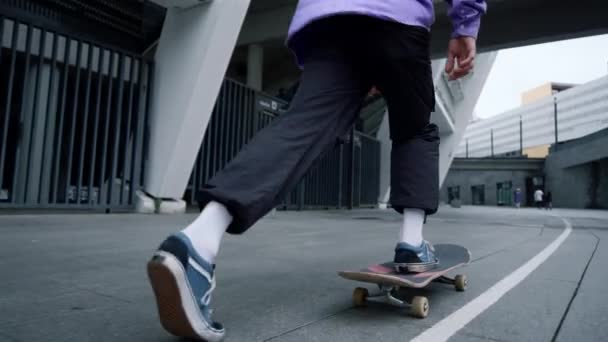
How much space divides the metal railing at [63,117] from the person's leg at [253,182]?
6168 millimetres

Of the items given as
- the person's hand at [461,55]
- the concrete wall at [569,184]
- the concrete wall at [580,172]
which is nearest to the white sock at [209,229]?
the person's hand at [461,55]

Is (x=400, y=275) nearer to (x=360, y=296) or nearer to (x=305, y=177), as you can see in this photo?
(x=360, y=296)

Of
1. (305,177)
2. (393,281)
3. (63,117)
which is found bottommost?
(393,281)

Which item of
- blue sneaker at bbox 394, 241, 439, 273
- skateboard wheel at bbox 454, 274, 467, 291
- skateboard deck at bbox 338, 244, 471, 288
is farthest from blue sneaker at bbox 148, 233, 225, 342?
skateboard wheel at bbox 454, 274, 467, 291

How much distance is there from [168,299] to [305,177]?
15.0ft

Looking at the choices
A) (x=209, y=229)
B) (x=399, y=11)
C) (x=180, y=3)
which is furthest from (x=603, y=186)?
(x=209, y=229)

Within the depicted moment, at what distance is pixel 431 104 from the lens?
1712 mm

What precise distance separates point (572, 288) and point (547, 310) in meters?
0.58

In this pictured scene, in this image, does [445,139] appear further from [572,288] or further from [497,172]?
[572,288]

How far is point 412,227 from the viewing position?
1771mm

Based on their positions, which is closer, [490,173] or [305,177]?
[305,177]

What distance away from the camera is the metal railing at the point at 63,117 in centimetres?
632

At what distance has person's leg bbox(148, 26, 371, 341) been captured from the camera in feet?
3.51

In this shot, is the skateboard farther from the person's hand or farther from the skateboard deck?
the person's hand
